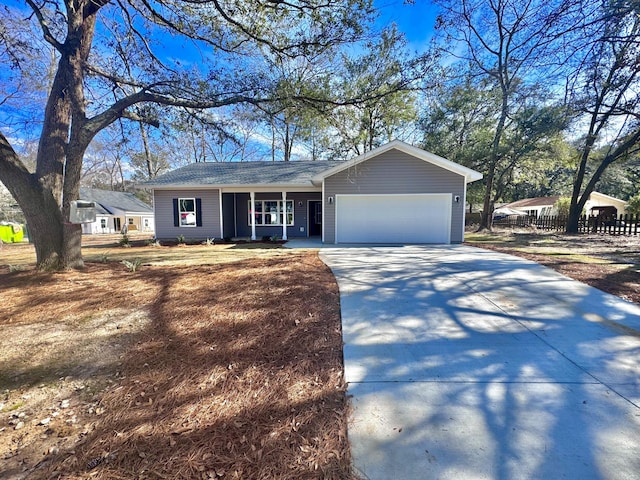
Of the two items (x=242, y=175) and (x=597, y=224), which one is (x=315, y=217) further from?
(x=597, y=224)

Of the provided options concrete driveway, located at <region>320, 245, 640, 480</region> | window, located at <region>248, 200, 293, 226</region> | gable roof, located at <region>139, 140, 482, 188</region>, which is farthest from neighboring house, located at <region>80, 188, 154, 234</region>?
concrete driveway, located at <region>320, 245, 640, 480</region>

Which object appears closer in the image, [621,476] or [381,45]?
[621,476]

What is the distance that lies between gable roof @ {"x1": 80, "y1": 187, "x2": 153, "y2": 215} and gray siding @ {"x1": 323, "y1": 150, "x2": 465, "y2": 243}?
89.6 feet

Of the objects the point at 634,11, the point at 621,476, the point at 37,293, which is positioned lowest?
the point at 621,476

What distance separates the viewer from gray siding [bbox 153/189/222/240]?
1355 centimetres

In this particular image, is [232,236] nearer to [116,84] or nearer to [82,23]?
[116,84]

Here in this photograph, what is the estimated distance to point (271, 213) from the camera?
15297mm

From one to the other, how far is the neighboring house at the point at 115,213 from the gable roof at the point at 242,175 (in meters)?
16.3

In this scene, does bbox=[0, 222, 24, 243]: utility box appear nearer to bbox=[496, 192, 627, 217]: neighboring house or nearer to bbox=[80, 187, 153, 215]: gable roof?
bbox=[80, 187, 153, 215]: gable roof

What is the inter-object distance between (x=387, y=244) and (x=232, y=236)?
8376 mm

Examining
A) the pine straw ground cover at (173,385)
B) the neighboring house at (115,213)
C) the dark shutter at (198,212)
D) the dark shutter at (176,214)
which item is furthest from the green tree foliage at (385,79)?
the neighboring house at (115,213)

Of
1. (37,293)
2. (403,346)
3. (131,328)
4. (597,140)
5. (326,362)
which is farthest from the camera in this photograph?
(597,140)

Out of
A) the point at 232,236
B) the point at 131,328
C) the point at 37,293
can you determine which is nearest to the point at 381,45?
the point at 131,328

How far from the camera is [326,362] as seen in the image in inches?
113
